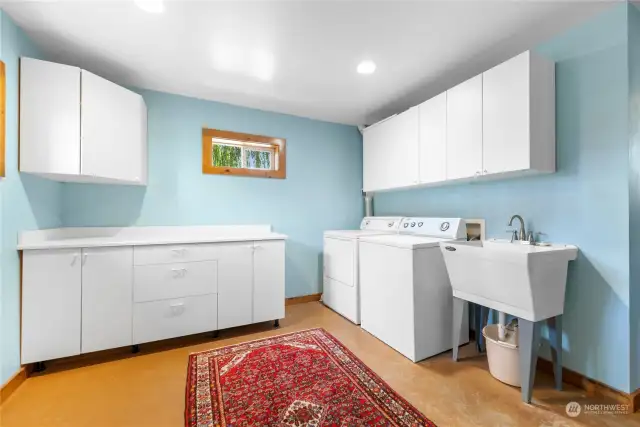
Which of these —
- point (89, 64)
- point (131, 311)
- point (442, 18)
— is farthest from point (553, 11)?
point (131, 311)

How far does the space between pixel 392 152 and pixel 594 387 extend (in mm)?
2265

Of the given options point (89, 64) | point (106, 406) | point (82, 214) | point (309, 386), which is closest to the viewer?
point (106, 406)

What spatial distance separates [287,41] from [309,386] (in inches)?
88.8

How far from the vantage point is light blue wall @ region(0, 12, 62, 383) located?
5.36 ft

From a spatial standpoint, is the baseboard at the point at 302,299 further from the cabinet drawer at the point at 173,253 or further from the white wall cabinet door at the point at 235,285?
the cabinet drawer at the point at 173,253

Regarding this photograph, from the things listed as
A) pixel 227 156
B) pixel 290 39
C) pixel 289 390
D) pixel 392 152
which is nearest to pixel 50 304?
pixel 289 390

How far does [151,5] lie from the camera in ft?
5.11

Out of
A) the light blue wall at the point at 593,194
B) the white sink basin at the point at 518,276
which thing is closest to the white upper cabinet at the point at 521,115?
the light blue wall at the point at 593,194

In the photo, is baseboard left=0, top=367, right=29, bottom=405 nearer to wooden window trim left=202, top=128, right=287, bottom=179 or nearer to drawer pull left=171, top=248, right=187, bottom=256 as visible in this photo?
drawer pull left=171, top=248, right=187, bottom=256

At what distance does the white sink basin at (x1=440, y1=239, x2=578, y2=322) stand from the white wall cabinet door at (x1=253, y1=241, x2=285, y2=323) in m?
1.51

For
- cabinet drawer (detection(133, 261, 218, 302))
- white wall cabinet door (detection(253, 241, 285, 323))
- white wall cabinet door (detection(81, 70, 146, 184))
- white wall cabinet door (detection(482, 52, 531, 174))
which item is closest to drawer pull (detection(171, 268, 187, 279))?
cabinet drawer (detection(133, 261, 218, 302))

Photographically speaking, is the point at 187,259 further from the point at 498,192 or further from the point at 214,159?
the point at 498,192

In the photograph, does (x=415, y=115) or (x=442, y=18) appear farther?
(x=415, y=115)

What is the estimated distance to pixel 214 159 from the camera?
9.61 ft
